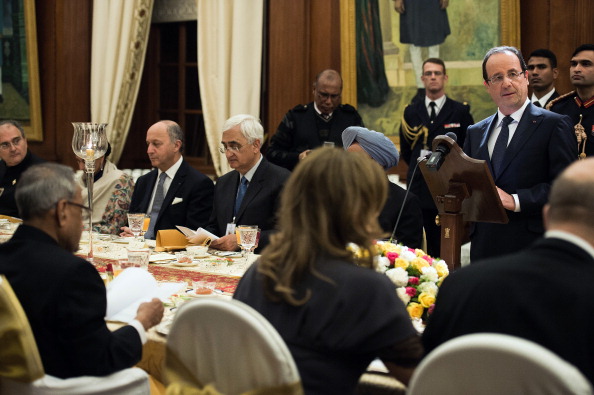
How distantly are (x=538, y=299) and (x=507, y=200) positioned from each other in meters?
1.81

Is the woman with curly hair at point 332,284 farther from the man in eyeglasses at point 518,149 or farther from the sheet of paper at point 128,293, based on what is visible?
the man in eyeglasses at point 518,149

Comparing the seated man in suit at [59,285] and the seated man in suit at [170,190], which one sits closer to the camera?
the seated man in suit at [59,285]

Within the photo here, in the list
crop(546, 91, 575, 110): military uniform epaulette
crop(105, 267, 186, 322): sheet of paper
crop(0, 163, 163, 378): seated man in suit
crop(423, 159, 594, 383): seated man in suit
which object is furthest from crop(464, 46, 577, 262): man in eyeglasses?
crop(0, 163, 163, 378): seated man in suit

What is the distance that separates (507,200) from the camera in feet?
11.2

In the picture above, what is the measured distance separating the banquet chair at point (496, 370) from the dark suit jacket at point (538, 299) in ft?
0.71

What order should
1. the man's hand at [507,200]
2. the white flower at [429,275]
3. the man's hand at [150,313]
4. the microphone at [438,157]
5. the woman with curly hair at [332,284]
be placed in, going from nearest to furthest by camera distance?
1. the woman with curly hair at [332,284]
2. the man's hand at [150,313]
3. the white flower at [429,275]
4. the microphone at [438,157]
5. the man's hand at [507,200]

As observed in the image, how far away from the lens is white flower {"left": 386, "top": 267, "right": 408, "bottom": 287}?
269 centimetres

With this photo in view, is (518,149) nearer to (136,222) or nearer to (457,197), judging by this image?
(457,197)

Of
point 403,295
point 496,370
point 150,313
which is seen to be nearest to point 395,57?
point 403,295

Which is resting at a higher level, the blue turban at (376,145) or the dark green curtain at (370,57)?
the dark green curtain at (370,57)

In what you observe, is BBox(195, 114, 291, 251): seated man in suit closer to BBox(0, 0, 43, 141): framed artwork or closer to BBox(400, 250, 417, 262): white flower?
BBox(400, 250, 417, 262): white flower

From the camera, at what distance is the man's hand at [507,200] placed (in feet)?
11.2

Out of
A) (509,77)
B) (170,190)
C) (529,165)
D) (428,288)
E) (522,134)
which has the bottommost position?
(428,288)

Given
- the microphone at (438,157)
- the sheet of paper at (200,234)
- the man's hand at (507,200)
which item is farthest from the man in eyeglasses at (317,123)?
the microphone at (438,157)
